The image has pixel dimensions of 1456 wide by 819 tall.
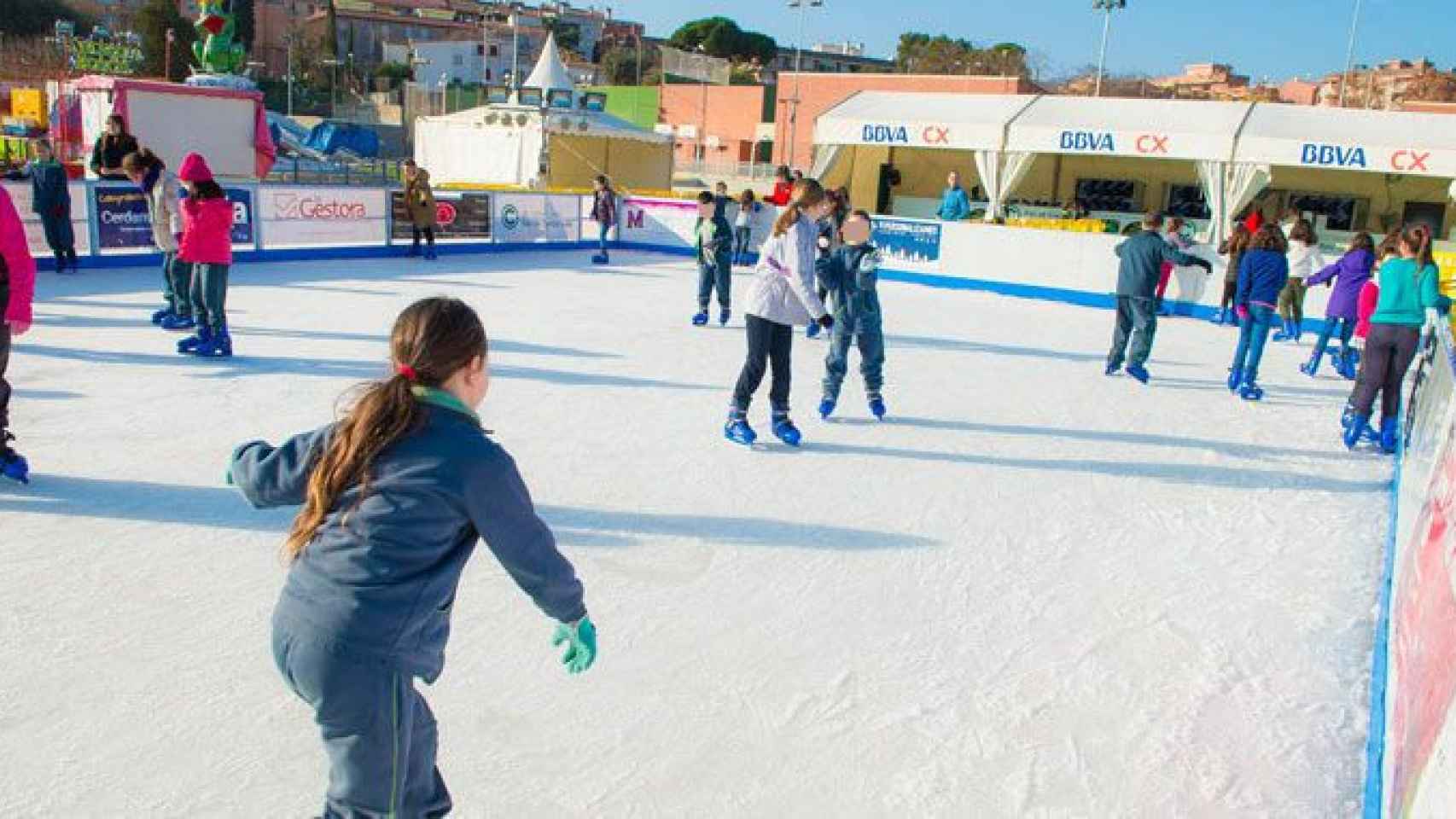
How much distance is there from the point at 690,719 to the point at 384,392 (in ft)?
Result: 4.75

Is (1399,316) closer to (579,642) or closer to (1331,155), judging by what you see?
(579,642)

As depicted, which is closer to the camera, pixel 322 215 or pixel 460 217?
pixel 322 215

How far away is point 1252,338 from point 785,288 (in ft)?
12.9

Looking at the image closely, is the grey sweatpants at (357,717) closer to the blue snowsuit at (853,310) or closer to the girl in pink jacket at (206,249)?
the blue snowsuit at (853,310)

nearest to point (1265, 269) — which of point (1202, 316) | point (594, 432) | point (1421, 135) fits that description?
point (594, 432)

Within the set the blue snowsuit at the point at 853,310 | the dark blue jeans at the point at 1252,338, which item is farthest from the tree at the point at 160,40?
the dark blue jeans at the point at 1252,338

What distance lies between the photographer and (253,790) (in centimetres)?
231

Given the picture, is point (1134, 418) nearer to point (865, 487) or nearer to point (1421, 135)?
point (865, 487)

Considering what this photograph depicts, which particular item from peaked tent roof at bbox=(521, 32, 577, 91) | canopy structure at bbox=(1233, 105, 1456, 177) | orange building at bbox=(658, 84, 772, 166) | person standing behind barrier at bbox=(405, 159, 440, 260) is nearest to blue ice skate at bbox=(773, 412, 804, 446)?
person standing behind barrier at bbox=(405, 159, 440, 260)

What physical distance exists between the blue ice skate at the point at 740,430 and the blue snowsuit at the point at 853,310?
82 cm

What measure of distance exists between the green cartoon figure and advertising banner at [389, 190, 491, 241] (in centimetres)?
712

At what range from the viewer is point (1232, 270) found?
10.2 metres

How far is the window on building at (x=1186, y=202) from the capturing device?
2259cm

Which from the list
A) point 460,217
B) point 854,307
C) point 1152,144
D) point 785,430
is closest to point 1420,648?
point 785,430
